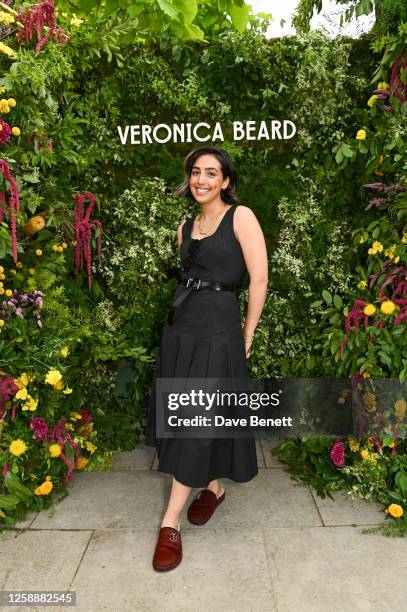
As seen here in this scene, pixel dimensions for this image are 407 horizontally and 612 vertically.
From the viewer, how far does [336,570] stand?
2.46 m

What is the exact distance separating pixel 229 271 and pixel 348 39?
179 centimetres

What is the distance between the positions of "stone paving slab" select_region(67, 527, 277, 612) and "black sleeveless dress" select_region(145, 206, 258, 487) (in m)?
0.34

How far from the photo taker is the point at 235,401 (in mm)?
2703

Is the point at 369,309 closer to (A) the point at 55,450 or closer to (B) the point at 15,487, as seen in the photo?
(A) the point at 55,450

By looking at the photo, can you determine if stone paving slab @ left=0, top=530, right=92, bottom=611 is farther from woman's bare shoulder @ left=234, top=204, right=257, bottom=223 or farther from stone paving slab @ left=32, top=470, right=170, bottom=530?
woman's bare shoulder @ left=234, top=204, right=257, bottom=223

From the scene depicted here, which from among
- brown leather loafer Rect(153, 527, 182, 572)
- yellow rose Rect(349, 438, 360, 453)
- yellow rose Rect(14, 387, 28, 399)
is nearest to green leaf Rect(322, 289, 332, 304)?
yellow rose Rect(349, 438, 360, 453)

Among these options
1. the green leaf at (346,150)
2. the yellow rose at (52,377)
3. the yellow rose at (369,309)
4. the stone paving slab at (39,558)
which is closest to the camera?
the stone paving slab at (39,558)

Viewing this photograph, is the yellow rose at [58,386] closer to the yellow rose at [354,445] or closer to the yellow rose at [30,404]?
the yellow rose at [30,404]

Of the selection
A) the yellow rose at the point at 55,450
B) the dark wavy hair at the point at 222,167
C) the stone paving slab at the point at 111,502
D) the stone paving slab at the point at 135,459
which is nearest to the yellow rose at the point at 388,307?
the dark wavy hair at the point at 222,167

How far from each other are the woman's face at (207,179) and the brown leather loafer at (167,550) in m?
1.73

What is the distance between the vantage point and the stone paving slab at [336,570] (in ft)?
7.45

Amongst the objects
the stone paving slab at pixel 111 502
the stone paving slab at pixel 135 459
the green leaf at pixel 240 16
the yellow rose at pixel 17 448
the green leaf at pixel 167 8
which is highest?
the green leaf at pixel 240 16

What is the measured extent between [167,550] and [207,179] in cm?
188

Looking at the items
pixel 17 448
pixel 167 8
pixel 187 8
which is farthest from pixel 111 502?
pixel 187 8
